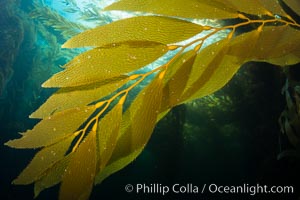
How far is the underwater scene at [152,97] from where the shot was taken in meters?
0.60

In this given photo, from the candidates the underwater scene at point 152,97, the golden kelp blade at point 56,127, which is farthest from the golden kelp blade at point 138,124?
the golden kelp blade at point 56,127

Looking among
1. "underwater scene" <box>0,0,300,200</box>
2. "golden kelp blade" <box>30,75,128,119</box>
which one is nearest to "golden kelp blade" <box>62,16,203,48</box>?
"underwater scene" <box>0,0,300,200</box>

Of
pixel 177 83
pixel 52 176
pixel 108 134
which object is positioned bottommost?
pixel 52 176

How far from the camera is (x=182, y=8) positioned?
2.09 ft

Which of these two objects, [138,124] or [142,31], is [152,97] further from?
[142,31]

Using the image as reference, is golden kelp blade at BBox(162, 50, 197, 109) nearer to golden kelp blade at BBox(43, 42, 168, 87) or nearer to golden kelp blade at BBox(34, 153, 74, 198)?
golden kelp blade at BBox(43, 42, 168, 87)

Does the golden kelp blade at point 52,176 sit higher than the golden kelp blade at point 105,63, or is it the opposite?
the golden kelp blade at point 105,63

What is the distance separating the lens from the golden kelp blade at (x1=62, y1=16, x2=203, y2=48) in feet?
2.02

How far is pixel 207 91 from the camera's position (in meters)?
0.64

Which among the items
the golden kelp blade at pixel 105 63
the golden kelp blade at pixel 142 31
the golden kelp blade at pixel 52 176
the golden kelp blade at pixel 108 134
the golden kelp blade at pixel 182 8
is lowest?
the golden kelp blade at pixel 52 176

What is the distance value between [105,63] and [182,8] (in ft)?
0.81

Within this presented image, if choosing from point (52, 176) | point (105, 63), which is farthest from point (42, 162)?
point (105, 63)

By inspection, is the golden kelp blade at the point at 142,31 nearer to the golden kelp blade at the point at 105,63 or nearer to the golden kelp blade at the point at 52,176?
the golden kelp blade at the point at 105,63

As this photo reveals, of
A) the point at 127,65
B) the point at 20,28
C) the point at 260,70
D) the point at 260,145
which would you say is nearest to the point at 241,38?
the point at 127,65
